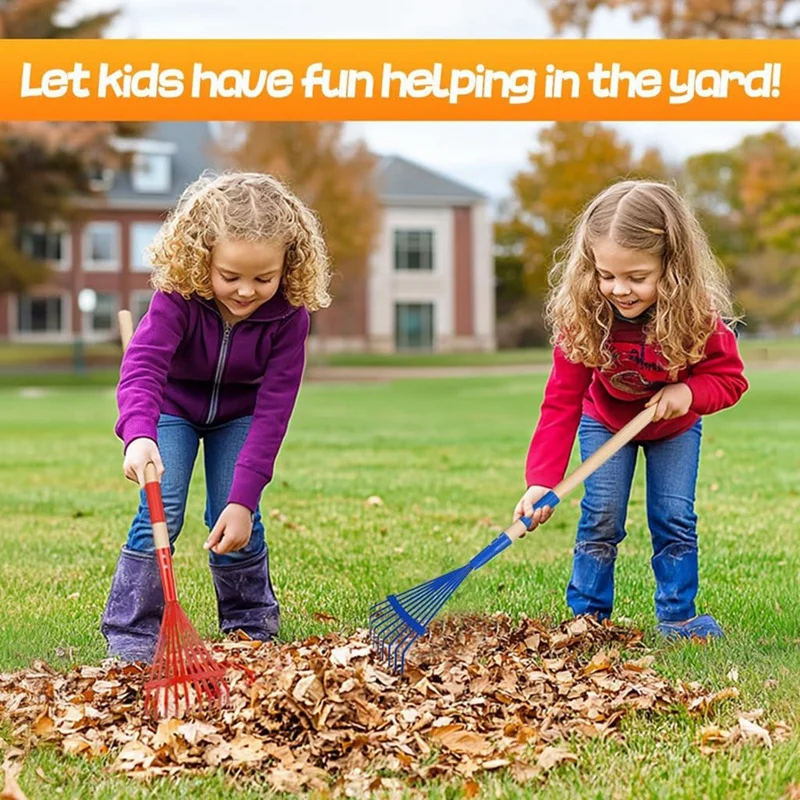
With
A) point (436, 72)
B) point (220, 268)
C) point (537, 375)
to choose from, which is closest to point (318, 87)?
point (436, 72)

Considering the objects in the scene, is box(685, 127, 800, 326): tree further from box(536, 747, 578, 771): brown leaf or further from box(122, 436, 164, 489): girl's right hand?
box(536, 747, 578, 771): brown leaf

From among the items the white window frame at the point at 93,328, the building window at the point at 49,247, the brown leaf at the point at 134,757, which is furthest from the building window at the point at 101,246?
the brown leaf at the point at 134,757

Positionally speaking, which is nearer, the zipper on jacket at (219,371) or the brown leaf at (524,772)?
the brown leaf at (524,772)

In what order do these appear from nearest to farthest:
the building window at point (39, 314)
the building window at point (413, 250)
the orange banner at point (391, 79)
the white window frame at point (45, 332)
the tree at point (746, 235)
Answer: the orange banner at point (391, 79), the white window frame at point (45, 332), the building window at point (39, 314), the building window at point (413, 250), the tree at point (746, 235)

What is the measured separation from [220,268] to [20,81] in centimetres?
136

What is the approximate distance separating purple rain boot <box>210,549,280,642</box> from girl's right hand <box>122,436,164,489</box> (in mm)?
840

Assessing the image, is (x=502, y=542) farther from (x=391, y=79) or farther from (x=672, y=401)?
(x=391, y=79)

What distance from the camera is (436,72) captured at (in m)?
4.57

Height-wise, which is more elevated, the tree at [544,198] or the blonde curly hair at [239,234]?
the tree at [544,198]

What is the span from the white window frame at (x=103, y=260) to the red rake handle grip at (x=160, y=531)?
43.1 m

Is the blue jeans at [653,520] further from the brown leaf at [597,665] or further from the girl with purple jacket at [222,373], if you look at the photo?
the girl with purple jacket at [222,373]

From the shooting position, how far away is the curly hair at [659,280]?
394 centimetres

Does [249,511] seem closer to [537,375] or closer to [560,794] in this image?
[560,794]

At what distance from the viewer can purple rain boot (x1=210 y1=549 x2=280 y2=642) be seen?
174 inches
